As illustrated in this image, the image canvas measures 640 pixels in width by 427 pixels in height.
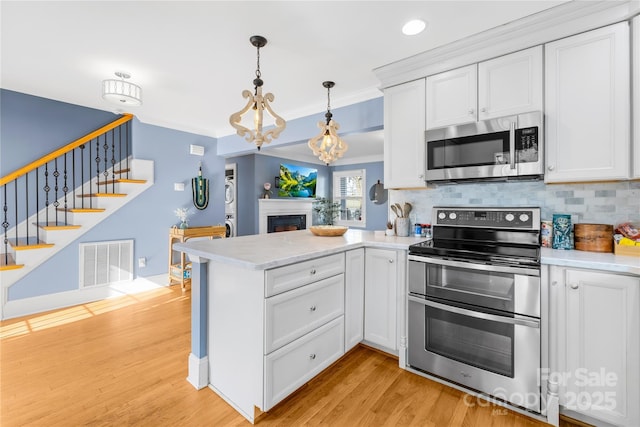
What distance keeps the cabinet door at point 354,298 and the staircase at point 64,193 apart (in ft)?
11.0

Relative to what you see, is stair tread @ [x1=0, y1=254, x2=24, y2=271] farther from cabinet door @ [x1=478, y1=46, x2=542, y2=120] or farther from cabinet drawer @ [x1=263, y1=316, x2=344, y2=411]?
cabinet door @ [x1=478, y1=46, x2=542, y2=120]

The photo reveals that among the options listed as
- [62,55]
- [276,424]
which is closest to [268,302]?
[276,424]

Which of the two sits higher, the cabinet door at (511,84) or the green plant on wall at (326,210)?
the cabinet door at (511,84)

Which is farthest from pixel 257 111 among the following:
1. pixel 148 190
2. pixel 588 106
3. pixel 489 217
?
pixel 148 190

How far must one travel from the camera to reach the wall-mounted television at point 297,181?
6.58 meters

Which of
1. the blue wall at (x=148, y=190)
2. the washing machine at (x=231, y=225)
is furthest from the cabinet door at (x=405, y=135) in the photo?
the washing machine at (x=231, y=225)

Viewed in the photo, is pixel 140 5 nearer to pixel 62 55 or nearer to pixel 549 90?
pixel 62 55

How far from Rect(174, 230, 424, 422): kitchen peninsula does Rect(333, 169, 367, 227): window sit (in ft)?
17.6

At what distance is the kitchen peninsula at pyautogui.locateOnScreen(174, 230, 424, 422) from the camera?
5.20 ft

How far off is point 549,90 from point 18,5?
3426mm

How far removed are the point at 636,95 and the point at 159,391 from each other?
11.3ft

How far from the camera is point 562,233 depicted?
6.46 feet

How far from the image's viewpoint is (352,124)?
313 centimetres

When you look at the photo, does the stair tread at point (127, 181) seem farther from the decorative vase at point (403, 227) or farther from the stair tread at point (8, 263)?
the decorative vase at point (403, 227)
